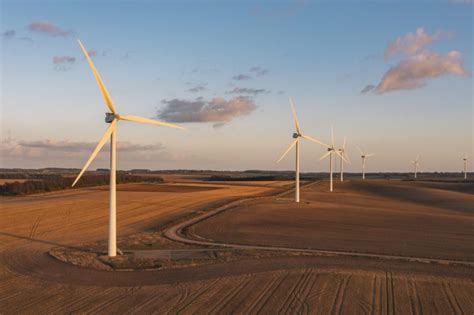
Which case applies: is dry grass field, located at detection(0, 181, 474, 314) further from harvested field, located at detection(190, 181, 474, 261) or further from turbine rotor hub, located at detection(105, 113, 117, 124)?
turbine rotor hub, located at detection(105, 113, 117, 124)

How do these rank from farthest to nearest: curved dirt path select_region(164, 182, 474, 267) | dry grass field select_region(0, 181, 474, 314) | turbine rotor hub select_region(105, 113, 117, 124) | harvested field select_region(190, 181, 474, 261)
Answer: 1. harvested field select_region(190, 181, 474, 261)
2. turbine rotor hub select_region(105, 113, 117, 124)
3. curved dirt path select_region(164, 182, 474, 267)
4. dry grass field select_region(0, 181, 474, 314)

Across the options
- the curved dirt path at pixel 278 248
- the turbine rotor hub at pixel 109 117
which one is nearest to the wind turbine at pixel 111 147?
the turbine rotor hub at pixel 109 117

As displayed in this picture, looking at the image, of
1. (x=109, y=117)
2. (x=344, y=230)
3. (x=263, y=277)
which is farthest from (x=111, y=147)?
(x=344, y=230)

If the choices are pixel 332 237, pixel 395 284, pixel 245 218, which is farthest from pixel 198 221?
pixel 395 284

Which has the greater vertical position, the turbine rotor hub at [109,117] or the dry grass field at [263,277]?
the turbine rotor hub at [109,117]

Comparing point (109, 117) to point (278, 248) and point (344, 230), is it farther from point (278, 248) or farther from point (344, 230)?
point (344, 230)

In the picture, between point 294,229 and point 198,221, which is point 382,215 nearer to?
point 294,229

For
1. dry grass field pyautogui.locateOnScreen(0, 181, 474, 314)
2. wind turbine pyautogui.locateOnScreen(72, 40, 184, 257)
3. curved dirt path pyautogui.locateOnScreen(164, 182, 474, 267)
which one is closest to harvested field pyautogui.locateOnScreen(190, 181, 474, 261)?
dry grass field pyautogui.locateOnScreen(0, 181, 474, 314)

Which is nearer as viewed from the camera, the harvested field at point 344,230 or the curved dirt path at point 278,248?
the curved dirt path at point 278,248

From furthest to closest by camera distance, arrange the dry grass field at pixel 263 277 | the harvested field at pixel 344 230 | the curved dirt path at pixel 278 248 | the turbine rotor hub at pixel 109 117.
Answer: the harvested field at pixel 344 230 < the turbine rotor hub at pixel 109 117 < the curved dirt path at pixel 278 248 < the dry grass field at pixel 263 277

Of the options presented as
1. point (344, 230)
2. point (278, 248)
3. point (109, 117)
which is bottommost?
point (278, 248)

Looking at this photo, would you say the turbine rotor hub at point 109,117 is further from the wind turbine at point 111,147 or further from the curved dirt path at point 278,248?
the curved dirt path at point 278,248
